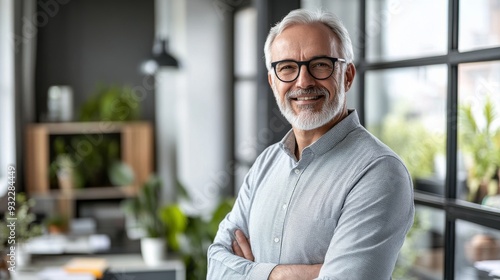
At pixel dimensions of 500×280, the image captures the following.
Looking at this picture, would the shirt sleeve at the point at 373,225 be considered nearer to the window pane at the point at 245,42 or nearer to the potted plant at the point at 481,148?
the potted plant at the point at 481,148

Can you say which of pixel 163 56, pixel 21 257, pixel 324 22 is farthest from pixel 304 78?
pixel 163 56

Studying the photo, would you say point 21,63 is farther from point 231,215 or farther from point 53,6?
point 231,215

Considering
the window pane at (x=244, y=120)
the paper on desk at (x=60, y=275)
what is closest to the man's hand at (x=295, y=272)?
the paper on desk at (x=60, y=275)

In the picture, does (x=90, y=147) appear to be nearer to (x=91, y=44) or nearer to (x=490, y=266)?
(x=91, y=44)

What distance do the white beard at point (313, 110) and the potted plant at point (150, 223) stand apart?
2943 mm

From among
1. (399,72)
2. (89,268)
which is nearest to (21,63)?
(89,268)

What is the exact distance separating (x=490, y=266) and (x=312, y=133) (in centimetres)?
64

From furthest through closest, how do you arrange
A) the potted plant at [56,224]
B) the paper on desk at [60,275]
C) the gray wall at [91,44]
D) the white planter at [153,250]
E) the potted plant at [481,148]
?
the gray wall at [91,44]
the potted plant at [56,224]
the white planter at [153,250]
the paper on desk at [60,275]
the potted plant at [481,148]

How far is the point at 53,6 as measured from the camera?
21.6 ft

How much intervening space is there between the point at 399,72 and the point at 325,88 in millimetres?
1492

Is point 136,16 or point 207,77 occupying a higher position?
point 136,16

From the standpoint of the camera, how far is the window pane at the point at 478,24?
1935 millimetres

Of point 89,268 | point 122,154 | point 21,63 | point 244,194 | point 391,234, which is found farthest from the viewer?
point 122,154

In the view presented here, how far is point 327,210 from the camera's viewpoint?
1.62m
